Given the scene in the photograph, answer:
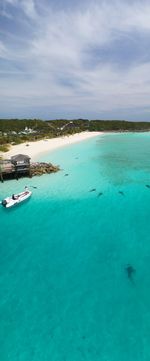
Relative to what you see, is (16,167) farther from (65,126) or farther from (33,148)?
(65,126)

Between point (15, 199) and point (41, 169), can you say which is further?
point (41, 169)

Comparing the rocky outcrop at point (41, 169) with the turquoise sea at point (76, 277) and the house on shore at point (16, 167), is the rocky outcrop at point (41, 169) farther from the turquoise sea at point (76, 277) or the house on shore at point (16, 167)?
the turquoise sea at point (76, 277)

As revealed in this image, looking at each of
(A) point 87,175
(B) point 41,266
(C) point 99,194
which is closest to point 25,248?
(B) point 41,266

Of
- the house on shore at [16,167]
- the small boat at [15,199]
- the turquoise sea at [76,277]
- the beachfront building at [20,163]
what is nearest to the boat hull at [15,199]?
the small boat at [15,199]

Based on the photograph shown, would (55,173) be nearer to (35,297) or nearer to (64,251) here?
(64,251)

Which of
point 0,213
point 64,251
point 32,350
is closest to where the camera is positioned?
point 32,350

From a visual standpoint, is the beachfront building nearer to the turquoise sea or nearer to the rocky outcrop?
the rocky outcrop

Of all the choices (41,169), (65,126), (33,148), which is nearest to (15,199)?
(41,169)
